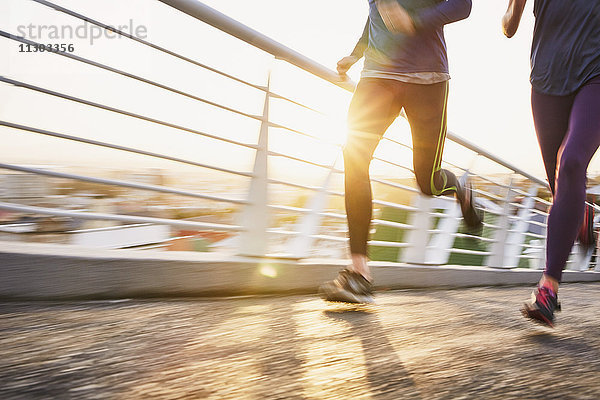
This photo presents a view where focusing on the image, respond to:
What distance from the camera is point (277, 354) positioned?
1.13 metres

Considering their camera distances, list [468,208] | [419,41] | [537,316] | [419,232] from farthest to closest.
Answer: [419,232] → [468,208] → [419,41] → [537,316]

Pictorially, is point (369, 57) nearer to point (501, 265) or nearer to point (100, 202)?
point (100, 202)

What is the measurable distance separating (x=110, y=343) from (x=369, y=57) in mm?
1462

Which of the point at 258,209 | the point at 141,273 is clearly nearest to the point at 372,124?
the point at 258,209

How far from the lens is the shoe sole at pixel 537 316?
156cm

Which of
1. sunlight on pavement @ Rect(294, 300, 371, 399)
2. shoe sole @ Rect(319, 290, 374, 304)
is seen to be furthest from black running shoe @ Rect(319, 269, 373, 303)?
sunlight on pavement @ Rect(294, 300, 371, 399)

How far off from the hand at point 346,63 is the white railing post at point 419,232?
1.15m

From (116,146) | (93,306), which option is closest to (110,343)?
(93,306)

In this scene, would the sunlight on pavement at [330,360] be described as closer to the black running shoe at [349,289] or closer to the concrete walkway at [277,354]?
the concrete walkway at [277,354]

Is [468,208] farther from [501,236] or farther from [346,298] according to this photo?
[501,236]

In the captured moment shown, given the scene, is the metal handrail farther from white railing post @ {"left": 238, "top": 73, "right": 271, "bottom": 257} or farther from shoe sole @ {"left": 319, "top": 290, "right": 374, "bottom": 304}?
shoe sole @ {"left": 319, "top": 290, "right": 374, "bottom": 304}

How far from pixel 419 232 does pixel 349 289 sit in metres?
1.47

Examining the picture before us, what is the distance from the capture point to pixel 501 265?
408cm

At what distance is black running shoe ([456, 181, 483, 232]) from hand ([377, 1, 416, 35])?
872mm
